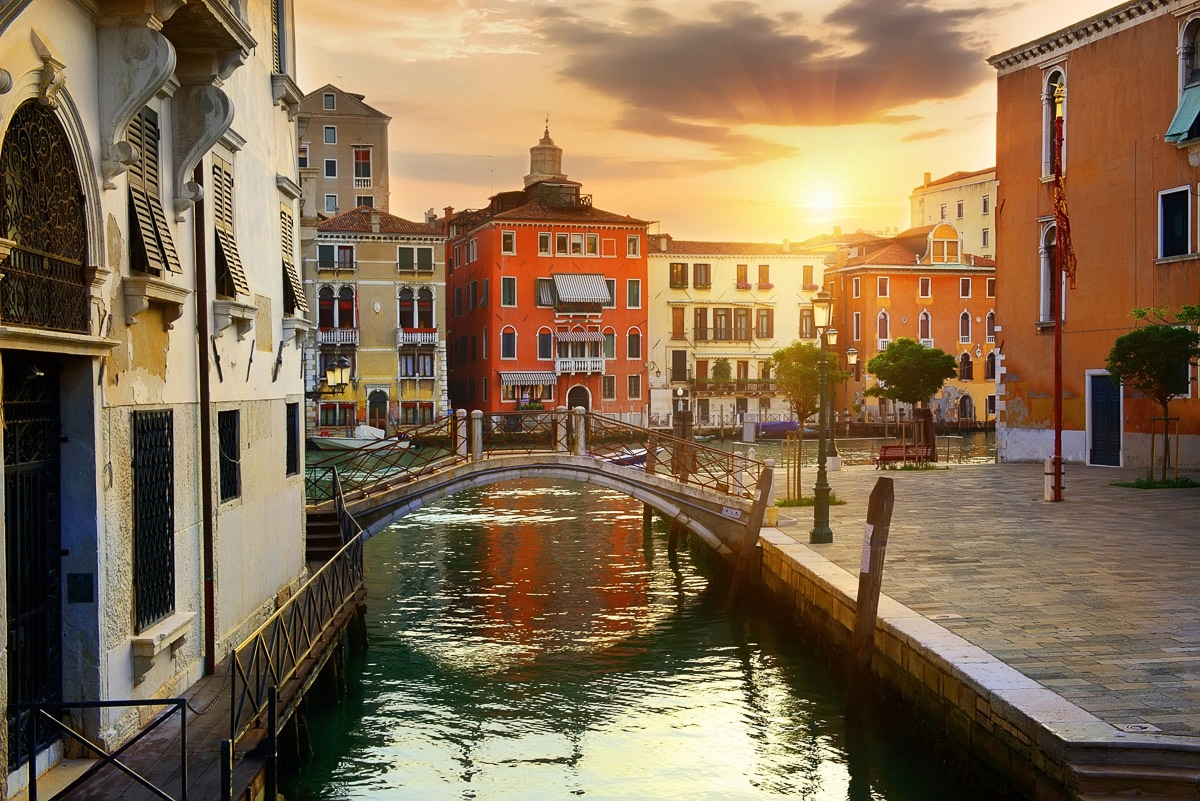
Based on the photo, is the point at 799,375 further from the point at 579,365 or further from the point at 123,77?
the point at 123,77

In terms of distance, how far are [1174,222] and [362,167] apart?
4219cm

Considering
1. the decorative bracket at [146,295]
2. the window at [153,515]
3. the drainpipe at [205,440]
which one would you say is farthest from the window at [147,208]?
the window at [153,515]

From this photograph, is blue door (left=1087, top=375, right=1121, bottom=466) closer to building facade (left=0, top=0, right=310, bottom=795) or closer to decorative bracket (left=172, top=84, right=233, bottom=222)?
building facade (left=0, top=0, right=310, bottom=795)

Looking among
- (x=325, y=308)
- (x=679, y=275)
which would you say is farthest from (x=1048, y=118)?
(x=325, y=308)

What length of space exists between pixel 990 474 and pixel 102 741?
2181 centimetres

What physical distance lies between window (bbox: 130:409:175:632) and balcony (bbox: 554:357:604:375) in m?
42.5

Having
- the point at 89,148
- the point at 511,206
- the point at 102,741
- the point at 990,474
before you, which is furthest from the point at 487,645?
the point at 511,206

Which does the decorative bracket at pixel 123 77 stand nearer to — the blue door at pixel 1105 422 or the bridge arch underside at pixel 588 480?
the bridge arch underside at pixel 588 480

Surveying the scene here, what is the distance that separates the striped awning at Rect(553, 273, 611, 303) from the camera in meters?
50.0

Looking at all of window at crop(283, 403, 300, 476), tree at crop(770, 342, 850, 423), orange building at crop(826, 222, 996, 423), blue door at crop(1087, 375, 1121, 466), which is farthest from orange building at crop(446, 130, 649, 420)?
window at crop(283, 403, 300, 476)

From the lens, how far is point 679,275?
55.8m

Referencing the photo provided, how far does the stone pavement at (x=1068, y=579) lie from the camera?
807cm

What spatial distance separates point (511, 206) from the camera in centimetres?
5194

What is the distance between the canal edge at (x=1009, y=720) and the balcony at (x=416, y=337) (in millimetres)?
38135
